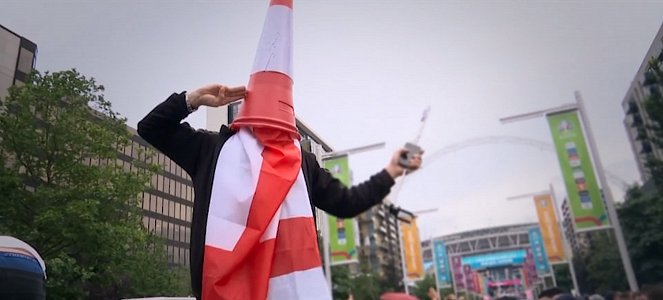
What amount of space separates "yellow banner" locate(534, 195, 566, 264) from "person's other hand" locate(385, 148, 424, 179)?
54.2 ft

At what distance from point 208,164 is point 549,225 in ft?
55.7

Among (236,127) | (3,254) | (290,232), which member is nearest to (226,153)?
(236,127)

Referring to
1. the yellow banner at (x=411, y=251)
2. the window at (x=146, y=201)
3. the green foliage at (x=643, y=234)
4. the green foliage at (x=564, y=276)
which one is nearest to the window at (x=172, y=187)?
the window at (x=146, y=201)

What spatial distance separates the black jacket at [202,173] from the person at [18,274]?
0.61 m

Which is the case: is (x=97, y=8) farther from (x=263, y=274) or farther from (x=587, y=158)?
(x=587, y=158)

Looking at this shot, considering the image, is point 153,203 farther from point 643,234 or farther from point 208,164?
point 643,234

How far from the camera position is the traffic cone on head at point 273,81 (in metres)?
1.20

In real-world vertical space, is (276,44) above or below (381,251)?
below

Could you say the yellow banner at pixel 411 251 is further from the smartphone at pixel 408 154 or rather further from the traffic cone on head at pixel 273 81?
the smartphone at pixel 408 154

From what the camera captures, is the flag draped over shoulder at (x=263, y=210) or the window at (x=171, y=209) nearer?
the flag draped over shoulder at (x=263, y=210)

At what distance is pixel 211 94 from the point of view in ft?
4.05

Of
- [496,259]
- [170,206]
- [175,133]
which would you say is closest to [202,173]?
[175,133]

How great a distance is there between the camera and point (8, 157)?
16.0 feet

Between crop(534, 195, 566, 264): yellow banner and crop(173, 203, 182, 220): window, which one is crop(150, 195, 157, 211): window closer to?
crop(173, 203, 182, 220): window
